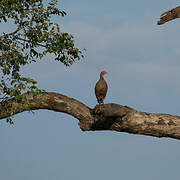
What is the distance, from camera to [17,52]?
15914 mm

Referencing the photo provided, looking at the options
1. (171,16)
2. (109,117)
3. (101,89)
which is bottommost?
(109,117)

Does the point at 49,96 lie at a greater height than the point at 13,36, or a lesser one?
lesser

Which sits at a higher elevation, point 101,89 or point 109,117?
point 101,89

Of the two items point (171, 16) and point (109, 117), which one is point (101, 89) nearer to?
point (109, 117)

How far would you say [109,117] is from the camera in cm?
1390

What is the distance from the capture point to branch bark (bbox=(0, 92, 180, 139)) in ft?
46.5

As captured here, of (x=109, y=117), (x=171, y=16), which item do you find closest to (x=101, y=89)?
(x=109, y=117)

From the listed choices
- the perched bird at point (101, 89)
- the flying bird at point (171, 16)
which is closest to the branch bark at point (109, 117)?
the perched bird at point (101, 89)

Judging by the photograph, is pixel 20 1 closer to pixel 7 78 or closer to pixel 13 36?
pixel 13 36

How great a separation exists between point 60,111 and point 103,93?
1907mm

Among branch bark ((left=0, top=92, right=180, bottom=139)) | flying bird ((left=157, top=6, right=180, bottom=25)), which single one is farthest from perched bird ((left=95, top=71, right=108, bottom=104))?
flying bird ((left=157, top=6, right=180, bottom=25))

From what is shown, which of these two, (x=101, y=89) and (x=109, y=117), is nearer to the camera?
(x=109, y=117)

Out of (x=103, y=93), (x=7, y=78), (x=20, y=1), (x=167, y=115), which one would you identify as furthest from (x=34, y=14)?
(x=167, y=115)

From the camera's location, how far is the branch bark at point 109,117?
46.5 feet
